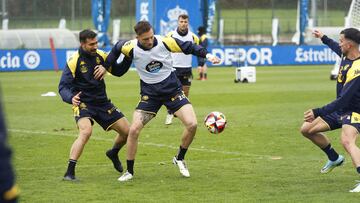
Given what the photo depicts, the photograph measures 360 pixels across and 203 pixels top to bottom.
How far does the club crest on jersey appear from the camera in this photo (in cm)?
1212

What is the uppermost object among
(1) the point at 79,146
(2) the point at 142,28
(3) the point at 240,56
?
(2) the point at 142,28

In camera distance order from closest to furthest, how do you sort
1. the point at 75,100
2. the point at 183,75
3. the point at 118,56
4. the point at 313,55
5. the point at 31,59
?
1. the point at 75,100
2. the point at 118,56
3. the point at 183,75
4. the point at 31,59
5. the point at 313,55

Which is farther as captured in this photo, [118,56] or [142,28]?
[118,56]

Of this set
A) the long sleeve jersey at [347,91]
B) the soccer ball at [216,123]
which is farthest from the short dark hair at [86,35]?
the long sleeve jersey at [347,91]

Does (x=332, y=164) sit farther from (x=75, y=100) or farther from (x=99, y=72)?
(x=75, y=100)

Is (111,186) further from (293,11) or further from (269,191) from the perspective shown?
(293,11)

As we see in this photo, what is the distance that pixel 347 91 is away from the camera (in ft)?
35.1

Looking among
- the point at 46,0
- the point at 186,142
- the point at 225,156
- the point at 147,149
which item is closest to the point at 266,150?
the point at 225,156

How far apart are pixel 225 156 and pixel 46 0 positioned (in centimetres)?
4760

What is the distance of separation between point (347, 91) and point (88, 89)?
365 cm

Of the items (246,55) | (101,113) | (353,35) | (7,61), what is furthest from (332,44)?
(246,55)

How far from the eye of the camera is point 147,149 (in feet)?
50.8

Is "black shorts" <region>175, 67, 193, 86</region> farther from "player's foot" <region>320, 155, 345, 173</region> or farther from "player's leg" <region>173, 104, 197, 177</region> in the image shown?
"player's foot" <region>320, 155, 345, 173</region>

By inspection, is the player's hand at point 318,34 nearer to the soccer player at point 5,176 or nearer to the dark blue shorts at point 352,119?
the dark blue shorts at point 352,119
